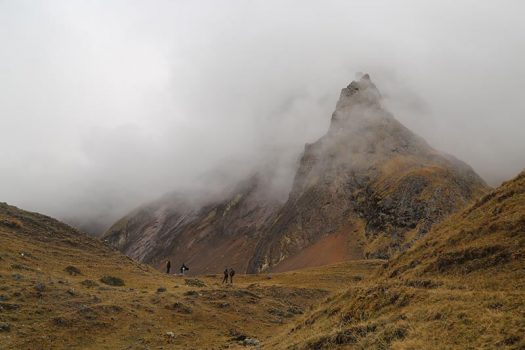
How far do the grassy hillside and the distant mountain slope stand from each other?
29.1 ft

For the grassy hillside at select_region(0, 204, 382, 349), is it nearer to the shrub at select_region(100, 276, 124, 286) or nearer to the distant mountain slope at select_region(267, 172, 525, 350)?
the shrub at select_region(100, 276, 124, 286)

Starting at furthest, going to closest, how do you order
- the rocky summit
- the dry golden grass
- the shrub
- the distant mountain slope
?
the rocky summit → the shrub → the dry golden grass → the distant mountain slope

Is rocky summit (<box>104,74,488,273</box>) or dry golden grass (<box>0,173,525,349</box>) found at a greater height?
rocky summit (<box>104,74,488,273</box>)

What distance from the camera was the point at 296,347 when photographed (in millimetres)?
25406

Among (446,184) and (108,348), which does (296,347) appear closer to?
(108,348)

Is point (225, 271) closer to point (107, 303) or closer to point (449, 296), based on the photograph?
point (107, 303)

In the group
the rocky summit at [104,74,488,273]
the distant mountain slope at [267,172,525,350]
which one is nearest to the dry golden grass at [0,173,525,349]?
the distant mountain slope at [267,172,525,350]

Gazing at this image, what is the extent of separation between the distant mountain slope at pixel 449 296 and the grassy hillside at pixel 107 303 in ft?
29.1

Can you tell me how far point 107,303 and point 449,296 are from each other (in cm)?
3278

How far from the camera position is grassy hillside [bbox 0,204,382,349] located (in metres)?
38.1

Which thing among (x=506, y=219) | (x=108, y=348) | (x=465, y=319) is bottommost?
(x=108, y=348)

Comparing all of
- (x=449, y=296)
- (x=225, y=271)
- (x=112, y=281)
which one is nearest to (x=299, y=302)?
(x=225, y=271)

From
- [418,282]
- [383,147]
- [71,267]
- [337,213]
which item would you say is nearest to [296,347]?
[418,282]

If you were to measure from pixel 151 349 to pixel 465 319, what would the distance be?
2551 centimetres
